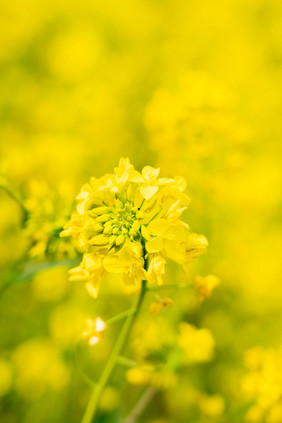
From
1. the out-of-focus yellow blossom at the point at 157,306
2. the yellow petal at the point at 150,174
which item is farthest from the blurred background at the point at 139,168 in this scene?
the yellow petal at the point at 150,174

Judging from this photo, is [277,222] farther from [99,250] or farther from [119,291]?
[99,250]

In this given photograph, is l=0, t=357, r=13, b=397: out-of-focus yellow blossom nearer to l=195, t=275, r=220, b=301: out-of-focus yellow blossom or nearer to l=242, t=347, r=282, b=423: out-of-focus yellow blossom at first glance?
l=242, t=347, r=282, b=423: out-of-focus yellow blossom

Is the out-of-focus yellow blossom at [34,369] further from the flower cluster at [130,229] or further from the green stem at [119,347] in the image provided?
the flower cluster at [130,229]

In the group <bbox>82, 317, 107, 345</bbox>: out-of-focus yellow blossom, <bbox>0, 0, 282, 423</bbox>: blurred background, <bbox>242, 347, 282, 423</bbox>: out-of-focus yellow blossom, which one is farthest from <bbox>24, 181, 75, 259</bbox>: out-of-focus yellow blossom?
<bbox>242, 347, 282, 423</bbox>: out-of-focus yellow blossom

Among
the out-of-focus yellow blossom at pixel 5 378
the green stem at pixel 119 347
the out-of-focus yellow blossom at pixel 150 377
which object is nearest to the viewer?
the green stem at pixel 119 347

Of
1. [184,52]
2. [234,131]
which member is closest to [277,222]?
[234,131]

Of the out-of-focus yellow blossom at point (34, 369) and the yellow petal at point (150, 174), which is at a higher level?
the yellow petal at point (150, 174)
